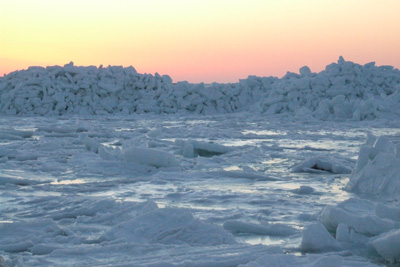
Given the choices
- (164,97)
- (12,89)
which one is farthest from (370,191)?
(12,89)

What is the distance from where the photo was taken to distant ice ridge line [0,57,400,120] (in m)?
15.0

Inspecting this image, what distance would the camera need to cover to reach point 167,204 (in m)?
3.28

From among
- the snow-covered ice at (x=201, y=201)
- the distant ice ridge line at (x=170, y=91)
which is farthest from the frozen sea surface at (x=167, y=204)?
the distant ice ridge line at (x=170, y=91)

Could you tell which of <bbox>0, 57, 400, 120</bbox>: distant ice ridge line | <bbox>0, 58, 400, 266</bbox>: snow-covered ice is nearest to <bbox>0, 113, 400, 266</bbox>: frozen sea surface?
<bbox>0, 58, 400, 266</bbox>: snow-covered ice

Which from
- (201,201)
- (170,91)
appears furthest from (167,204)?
(170,91)

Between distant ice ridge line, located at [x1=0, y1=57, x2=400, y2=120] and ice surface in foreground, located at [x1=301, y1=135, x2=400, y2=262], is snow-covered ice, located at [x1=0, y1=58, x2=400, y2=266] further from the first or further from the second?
distant ice ridge line, located at [x1=0, y1=57, x2=400, y2=120]

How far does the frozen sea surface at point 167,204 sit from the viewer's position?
2.16 meters

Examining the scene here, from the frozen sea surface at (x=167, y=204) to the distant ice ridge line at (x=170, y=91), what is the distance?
8523 millimetres

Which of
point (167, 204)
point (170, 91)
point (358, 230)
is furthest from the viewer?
point (170, 91)

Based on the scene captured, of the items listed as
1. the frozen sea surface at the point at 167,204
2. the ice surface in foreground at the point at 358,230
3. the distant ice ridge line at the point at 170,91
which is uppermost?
the distant ice ridge line at the point at 170,91

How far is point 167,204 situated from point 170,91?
554 inches

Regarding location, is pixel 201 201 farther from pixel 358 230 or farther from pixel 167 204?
pixel 358 230

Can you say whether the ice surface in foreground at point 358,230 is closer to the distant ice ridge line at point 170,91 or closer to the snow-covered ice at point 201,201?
the snow-covered ice at point 201,201

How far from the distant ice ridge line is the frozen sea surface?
8.52 m
